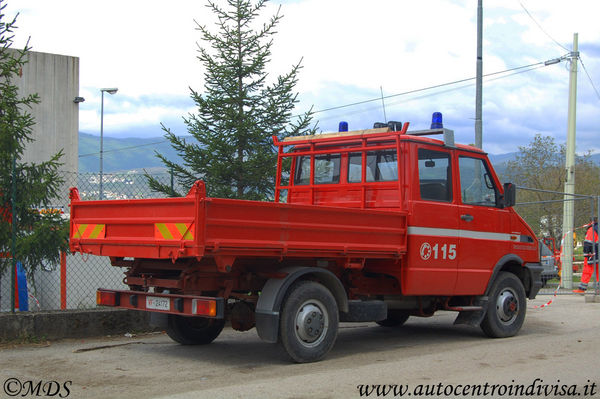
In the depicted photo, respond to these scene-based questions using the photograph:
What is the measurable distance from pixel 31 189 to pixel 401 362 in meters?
5.10

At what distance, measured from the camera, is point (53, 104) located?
25344 mm

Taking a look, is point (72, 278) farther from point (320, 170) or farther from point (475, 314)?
point (475, 314)

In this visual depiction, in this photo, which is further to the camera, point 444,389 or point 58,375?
point 58,375

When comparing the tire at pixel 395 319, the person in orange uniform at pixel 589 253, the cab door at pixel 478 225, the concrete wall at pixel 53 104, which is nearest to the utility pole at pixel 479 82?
the person in orange uniform at pixel 589 253

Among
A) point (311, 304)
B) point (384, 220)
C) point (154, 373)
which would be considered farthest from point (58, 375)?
point (384, 220)

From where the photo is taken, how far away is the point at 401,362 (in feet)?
25.2

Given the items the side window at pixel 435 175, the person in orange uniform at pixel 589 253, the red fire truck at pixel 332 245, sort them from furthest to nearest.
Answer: the person in orange uniform at pixel 589 253
the side window at pixel 435 175
the red fire truck at pixel 332 245

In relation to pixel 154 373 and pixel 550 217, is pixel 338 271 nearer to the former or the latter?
pixel 154 373

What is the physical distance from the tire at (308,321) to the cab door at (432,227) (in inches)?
51.4

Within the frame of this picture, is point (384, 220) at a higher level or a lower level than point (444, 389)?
higher

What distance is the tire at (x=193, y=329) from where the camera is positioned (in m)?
8.70

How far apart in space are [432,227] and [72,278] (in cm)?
640

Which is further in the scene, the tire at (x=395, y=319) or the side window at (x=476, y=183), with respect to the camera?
the tire at (x=395, y=319)

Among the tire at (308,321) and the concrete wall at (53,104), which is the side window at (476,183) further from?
the concrete wall at (53,104)
